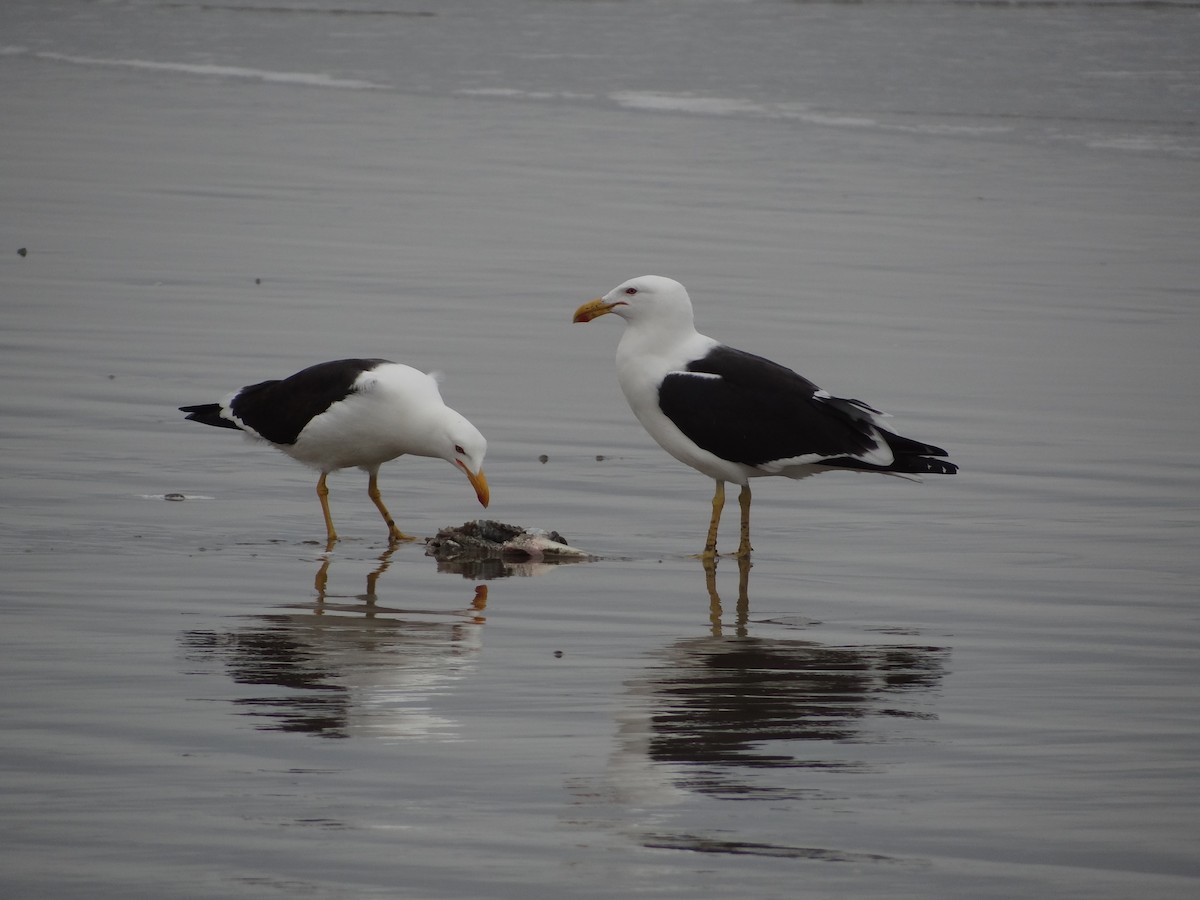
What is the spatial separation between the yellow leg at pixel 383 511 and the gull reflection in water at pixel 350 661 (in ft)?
2.81

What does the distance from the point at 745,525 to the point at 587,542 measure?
0.62m

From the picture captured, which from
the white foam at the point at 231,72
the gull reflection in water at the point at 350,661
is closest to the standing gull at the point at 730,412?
the gull reflection in water at the point at 350,661

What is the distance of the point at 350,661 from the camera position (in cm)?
587

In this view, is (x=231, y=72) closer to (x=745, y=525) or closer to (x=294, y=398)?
(x=294, y=398)

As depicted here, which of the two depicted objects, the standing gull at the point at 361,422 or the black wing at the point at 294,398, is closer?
the standing gull at the point at 361,422

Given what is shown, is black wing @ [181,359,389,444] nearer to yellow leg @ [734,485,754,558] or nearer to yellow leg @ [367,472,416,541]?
yellow leg @ [367,472,416,541]

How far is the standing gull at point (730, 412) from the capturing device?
769 cm

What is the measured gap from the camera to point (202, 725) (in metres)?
5.17

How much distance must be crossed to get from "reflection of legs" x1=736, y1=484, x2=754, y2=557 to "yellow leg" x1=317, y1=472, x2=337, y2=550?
160 cm

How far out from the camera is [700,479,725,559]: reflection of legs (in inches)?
294

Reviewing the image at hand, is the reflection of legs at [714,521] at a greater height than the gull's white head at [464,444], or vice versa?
→ the gull's white head at [464,444]

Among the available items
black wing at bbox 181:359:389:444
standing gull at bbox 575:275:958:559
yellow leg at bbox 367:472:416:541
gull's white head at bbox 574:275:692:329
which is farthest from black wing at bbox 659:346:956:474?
black wing at bbox 181:359:389:444

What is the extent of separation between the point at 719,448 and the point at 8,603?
113 inches

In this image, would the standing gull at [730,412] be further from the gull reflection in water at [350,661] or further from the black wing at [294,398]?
the gull reflection in water at [350,661]
